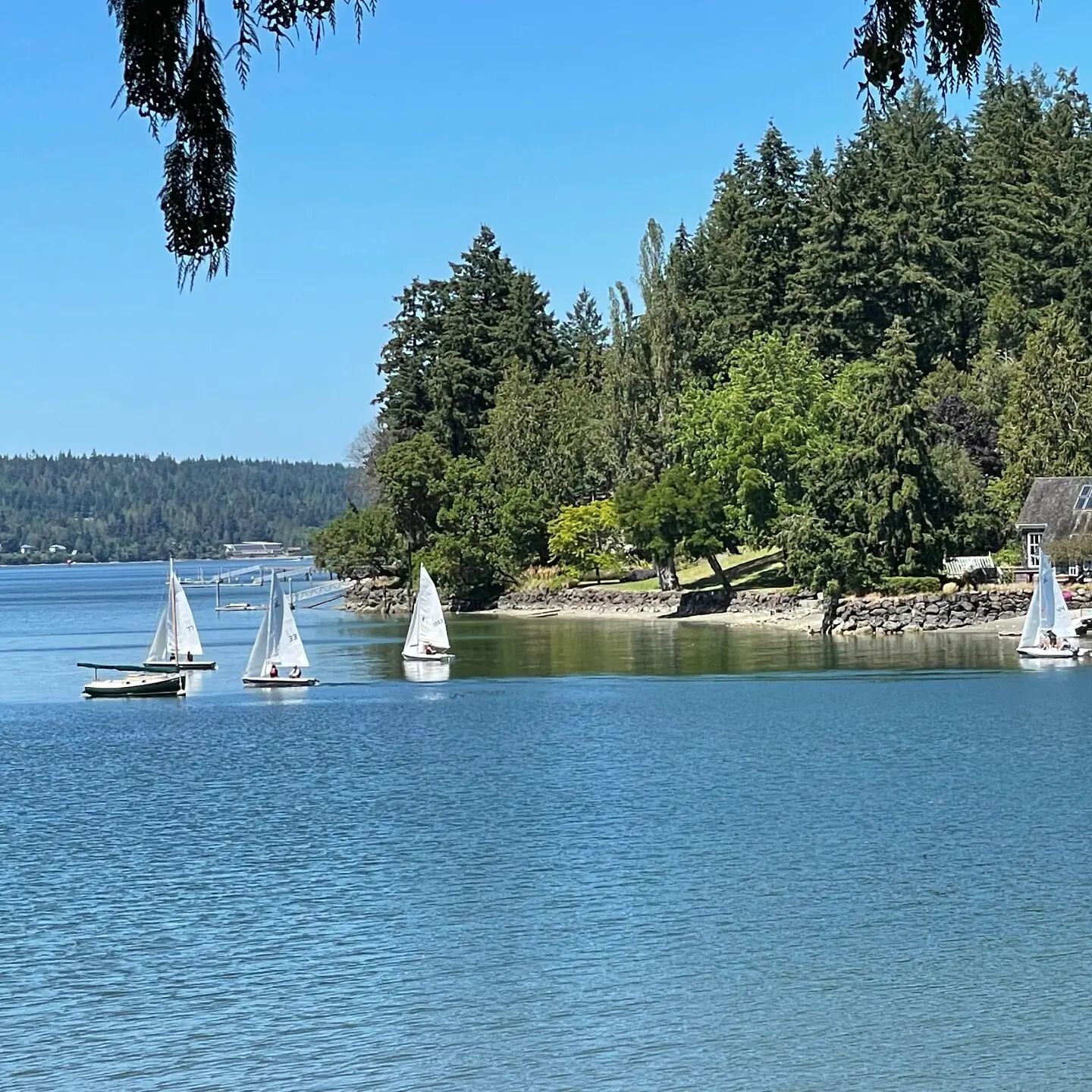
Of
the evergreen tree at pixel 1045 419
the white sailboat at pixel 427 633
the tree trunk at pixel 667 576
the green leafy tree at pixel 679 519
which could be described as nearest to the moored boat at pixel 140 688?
the white sailboat at pixel 427 633

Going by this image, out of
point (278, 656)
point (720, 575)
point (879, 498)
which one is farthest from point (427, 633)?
point (720, 575)

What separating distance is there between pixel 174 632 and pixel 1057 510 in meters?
37.9

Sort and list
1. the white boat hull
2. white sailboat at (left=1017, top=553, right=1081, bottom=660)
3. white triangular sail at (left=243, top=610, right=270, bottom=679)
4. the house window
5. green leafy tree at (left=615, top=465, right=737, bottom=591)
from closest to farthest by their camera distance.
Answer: the white boat hull
white sailboat at (left=1017, top=553, right=1081, bottom=660)
white triangular sail at (left=243, top=610, right=270, bottom=679)
the house window
green leafy tree at (left=615, top=465, right=737, bottom=591)

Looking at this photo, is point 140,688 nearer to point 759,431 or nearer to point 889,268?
point 759,431

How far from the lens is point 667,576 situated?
315 feet

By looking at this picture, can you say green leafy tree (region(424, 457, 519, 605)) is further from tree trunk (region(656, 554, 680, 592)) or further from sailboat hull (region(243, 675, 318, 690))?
sailboat hull (region(243, 675, 318, 690))

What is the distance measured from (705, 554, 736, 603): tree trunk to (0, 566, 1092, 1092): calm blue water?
114ft

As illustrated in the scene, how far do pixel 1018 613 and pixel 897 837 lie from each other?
45221 millimetres

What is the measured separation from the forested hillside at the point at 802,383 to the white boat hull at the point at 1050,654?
1482 centimetres

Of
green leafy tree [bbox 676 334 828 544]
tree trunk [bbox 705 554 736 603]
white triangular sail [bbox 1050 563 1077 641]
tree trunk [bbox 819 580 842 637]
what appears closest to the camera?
white triangular sail [bbox 1050 563 1077 641]

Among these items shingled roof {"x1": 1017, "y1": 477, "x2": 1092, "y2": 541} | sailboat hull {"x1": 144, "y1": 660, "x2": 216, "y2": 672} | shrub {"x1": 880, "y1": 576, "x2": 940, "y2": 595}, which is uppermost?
shingled roof {"x1": 1017, "y1": 477, "x2": 1092, "y2": 541}

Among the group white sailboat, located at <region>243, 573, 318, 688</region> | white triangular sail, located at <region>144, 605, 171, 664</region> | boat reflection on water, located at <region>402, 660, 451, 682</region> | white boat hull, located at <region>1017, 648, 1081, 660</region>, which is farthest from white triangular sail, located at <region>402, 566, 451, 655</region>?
white boat hull, located at <region>1017, 648, 1081, 660</region>

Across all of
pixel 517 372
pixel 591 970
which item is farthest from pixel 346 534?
pixel 591 970

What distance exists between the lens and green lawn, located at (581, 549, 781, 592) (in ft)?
305
